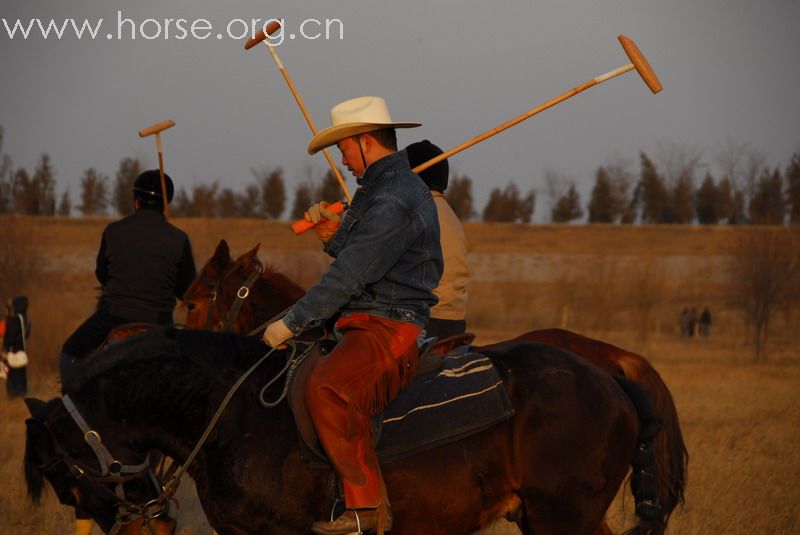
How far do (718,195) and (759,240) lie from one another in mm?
57317

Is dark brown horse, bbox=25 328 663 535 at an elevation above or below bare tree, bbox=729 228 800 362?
above

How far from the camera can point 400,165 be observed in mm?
5273

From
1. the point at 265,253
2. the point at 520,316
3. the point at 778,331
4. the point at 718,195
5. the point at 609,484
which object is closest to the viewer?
the point at 609,484

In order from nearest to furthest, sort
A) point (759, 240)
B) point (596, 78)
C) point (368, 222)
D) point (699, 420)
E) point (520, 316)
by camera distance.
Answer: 1. point (368, 222)
2. point (596, 78)
3. point (699, 420)
4. point (759, 240)
5. point (520, 316)

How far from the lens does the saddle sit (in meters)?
5.14

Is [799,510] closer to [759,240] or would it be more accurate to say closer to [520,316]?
[759,240]

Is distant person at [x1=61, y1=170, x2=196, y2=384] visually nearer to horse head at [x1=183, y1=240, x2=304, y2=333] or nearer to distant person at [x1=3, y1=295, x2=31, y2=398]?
horse head at [x1=183, y1=240, x2=304, y2=333]

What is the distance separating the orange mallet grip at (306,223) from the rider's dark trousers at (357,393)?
2.57 ft

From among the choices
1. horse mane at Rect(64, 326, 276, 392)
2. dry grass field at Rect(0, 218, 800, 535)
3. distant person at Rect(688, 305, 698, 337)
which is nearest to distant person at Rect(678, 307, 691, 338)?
distant person at Rect(688, 305, 698, 337)

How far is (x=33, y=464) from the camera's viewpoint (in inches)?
203

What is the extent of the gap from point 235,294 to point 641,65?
338 cm

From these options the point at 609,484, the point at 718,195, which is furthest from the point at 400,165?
the point at 718,195

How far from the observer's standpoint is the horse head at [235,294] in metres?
7.83

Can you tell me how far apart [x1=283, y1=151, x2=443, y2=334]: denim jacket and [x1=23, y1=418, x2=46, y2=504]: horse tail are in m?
1.34
